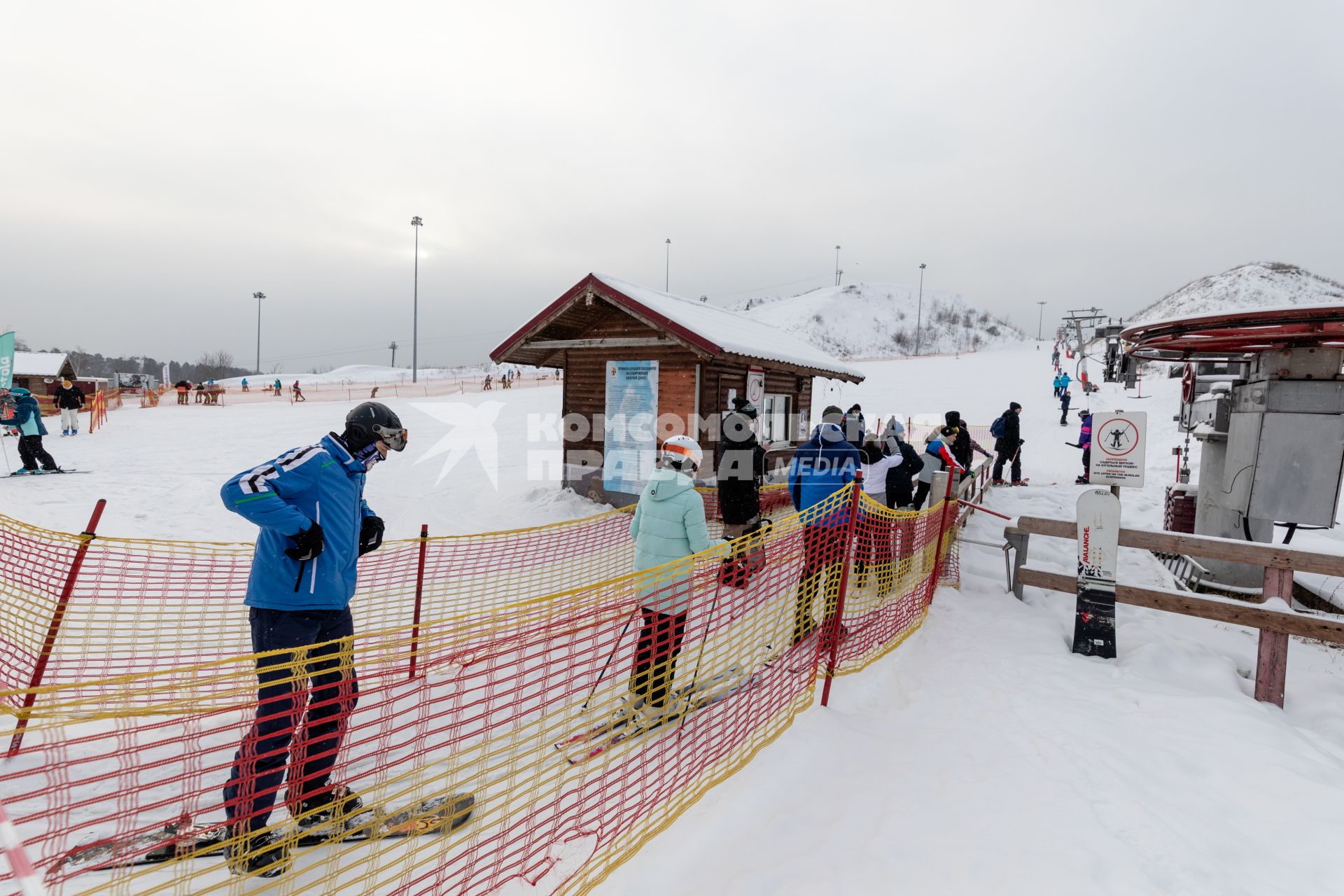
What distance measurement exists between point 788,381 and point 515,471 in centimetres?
688

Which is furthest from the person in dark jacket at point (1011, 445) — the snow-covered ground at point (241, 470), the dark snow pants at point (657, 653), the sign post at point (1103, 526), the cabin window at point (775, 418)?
the dark snow pants at point (657, 653)

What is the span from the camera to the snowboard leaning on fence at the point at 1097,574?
5.13 meters

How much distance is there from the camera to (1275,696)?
4.43 meters

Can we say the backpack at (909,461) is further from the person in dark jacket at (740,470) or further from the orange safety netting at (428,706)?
the person in dark jacket at (740,470)

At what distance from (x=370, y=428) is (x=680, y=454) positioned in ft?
6.24

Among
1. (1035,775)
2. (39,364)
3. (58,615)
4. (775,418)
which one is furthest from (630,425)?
(39,364)

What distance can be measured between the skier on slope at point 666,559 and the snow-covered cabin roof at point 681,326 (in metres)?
5.28

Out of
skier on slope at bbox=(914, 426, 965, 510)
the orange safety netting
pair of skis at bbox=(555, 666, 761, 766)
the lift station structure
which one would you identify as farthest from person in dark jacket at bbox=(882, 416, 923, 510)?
pair of skis at bbox=(555, 666, 761, 766)

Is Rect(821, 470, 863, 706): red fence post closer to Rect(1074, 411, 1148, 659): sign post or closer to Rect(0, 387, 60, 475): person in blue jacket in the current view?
Rect(1074, 411, 1148, 659): sign post

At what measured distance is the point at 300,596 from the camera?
9.64 feet

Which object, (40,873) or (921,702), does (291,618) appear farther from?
(921,702)

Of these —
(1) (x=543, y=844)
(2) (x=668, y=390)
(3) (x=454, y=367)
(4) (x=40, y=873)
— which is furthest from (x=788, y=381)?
(3) (x=454, y=367)

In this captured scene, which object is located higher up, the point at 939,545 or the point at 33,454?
the point at 33,454

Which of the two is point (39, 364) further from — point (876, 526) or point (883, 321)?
point (883, 321)
